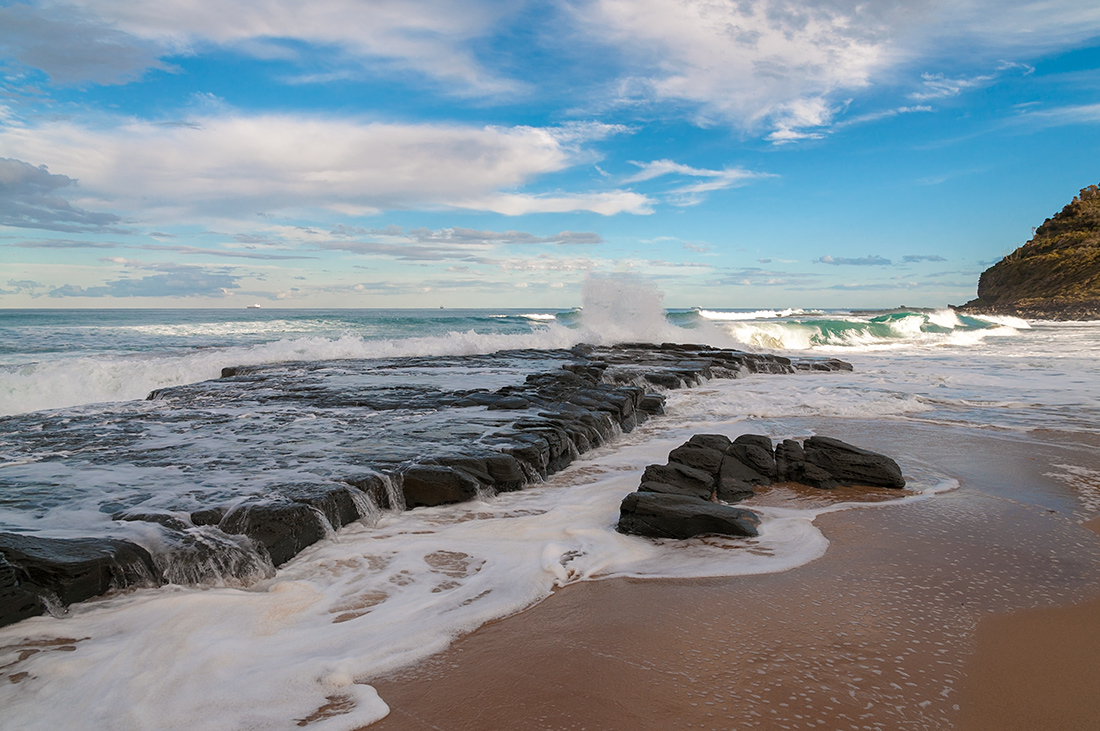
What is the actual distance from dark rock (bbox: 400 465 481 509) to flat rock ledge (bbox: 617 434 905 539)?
1.58m

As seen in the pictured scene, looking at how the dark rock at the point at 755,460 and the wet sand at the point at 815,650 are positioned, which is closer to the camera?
the wet sand at the point at 815,650

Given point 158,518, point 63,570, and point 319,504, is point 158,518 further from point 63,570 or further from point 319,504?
point 319,504

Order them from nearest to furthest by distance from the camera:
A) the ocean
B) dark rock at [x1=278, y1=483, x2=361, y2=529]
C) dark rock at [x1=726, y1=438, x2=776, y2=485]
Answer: the ocean < dark rock at [x1=278, y1=483, x2=361, y2=529] < dark rock at [x1=726, y1=438, x2=776, y2=485]

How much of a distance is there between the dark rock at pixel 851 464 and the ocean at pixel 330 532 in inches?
13.4

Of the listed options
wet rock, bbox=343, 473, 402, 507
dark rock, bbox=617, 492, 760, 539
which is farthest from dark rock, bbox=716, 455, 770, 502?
wet rock, bbox=343, 473, 402, 507

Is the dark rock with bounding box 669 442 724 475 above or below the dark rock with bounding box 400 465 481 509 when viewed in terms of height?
above

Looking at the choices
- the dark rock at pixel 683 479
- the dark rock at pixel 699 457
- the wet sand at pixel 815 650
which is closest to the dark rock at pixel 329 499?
the wet sand at pixel 815 650

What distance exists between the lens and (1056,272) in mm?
54469

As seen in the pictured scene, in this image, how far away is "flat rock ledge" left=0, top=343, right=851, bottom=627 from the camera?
3.32 metres

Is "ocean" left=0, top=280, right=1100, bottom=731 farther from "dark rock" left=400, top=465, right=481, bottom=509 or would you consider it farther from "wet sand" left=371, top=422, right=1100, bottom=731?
"wet sand" left=371, top=422, right=1100, bottom=731

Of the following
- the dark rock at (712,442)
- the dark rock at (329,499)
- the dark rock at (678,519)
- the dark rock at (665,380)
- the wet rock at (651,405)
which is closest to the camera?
the dark rock at (678,519)

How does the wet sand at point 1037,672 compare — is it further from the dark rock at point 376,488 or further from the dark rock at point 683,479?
the dark rock at point 376,488

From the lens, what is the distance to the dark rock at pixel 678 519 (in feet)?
14.6

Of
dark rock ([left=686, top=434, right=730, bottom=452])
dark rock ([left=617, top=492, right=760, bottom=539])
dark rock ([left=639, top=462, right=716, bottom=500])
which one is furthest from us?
dark rock ([left=686, top=434, right=730, bottom=452])
